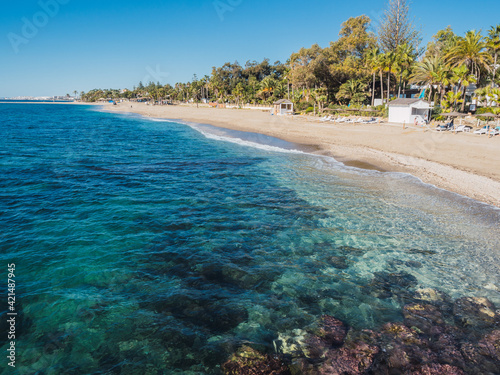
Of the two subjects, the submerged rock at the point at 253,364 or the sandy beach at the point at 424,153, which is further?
the sandy beach at the point at 424,153

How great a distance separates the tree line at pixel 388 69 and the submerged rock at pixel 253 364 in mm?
41552

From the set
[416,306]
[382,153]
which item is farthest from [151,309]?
[382,153]

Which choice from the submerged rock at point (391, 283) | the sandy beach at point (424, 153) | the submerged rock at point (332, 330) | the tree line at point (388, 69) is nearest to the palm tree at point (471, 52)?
the tree line at point (388, 69)

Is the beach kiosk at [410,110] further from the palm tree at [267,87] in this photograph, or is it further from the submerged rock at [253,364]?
the palm tree at [267,87]

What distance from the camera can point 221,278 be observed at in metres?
8.77

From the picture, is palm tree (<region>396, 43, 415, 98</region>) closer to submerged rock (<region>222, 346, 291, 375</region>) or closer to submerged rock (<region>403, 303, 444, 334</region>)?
submerged rock (<region>403, 303, 444, 334</region>)

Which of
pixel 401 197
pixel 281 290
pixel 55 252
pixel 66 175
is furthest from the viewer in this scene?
pixel 66 175

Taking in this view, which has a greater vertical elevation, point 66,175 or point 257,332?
point 66,175

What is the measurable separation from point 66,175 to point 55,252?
12005 millimetres

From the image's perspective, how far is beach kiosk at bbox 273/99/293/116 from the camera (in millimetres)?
65938

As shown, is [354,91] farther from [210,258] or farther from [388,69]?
[210,258]

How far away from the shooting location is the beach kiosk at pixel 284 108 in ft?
216

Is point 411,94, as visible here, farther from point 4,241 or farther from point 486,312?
point 4,241

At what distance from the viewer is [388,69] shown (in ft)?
159
